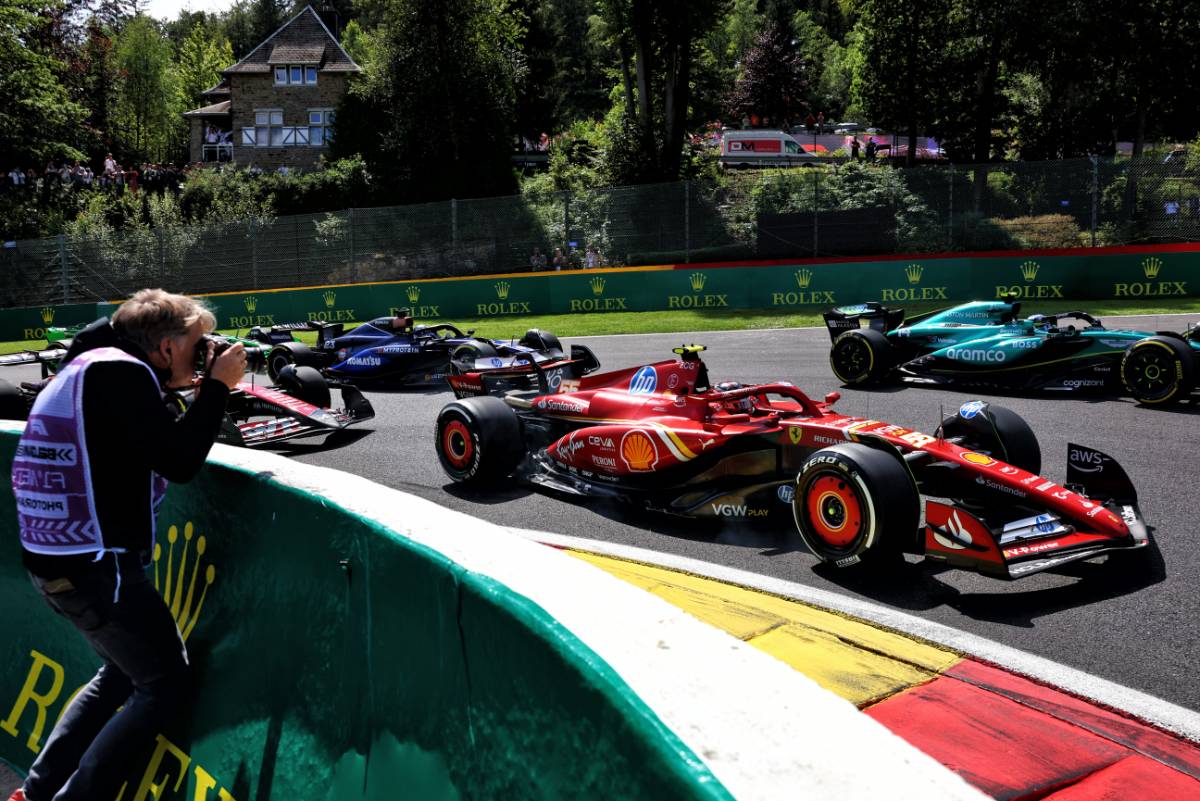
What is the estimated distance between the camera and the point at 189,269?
26.2m

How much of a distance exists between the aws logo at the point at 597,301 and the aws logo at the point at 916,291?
19.1 feet

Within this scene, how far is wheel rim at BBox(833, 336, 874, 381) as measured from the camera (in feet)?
39.3

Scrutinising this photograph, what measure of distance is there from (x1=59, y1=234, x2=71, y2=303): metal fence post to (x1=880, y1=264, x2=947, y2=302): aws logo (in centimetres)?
1929

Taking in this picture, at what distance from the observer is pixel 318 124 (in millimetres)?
51156

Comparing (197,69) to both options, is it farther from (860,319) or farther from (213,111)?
(860,319)

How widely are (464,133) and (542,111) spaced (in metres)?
23.7

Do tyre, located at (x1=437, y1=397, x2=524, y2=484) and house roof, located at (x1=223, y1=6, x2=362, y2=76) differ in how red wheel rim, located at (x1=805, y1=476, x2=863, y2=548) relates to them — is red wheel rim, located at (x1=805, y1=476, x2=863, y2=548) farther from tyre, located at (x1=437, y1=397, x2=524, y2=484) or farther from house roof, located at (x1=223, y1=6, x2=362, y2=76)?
house roof, located at (x1=223, y1=6, x2=362, y2=76)

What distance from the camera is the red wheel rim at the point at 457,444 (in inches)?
324

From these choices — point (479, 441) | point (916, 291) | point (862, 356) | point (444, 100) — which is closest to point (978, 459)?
point (479, 441)

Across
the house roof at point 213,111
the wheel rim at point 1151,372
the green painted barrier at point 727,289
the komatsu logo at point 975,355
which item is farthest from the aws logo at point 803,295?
the house roof at point 213,111

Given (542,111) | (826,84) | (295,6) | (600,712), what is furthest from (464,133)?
(295,6)

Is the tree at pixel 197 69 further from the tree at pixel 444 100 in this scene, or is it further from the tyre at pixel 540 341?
the tyre at pixel 540 341

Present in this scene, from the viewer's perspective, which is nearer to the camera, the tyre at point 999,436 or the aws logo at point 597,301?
the tyre at point 999,436

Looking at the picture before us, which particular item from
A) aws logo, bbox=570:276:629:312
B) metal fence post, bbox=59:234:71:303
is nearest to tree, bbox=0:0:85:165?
metal fence post, bbox=59:234:71:303
